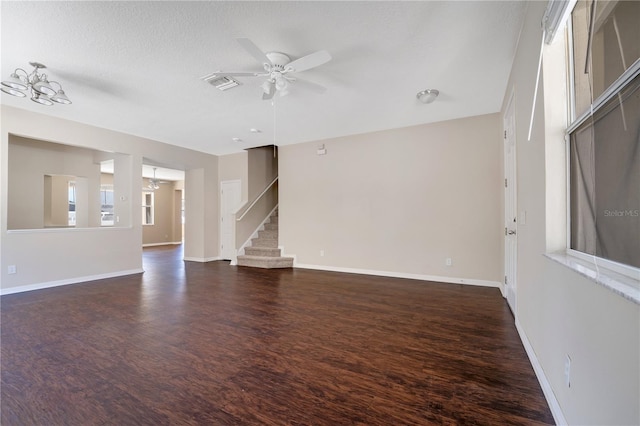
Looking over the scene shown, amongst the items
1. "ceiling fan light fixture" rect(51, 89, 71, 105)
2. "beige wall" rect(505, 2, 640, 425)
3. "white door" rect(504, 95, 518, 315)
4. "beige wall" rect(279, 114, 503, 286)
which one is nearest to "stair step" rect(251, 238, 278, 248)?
"beige wall" rect(279, 114, 503, 286)

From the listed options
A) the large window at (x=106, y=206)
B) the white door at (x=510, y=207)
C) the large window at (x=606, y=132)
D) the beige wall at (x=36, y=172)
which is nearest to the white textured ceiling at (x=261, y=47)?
the white door at (x=510, y=207)

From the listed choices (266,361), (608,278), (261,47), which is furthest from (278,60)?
(608,278)

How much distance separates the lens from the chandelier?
2.89 m

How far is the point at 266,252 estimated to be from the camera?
6.46m

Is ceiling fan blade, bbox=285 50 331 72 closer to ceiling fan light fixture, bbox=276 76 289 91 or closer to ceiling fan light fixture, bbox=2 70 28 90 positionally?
ceiling fan light fixture, bbox=276 76 289 91

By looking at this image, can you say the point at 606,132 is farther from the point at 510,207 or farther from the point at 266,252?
the point at 266,252

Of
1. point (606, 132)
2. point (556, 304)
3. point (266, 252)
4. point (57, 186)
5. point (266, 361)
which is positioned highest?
point (57, 186)

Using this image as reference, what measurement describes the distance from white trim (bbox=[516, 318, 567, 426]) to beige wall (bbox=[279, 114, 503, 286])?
89.5 inches

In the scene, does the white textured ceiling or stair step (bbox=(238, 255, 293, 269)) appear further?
stair step (bbox=(238, 255, 293, 269))

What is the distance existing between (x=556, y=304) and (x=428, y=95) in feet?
9.41

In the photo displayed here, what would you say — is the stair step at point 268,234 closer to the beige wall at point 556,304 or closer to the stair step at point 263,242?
the stair step at point 263,242

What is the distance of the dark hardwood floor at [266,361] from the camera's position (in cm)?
156

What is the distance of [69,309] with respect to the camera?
11.0 ft

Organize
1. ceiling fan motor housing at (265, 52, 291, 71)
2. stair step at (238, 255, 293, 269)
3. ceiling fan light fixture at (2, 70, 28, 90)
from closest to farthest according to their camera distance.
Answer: ceiling fan motor housing at (265, 52, 291, 71), ceiling fan light fixture at (2, 70, 28, 90), stair step at (238, 255, 293, 269)
